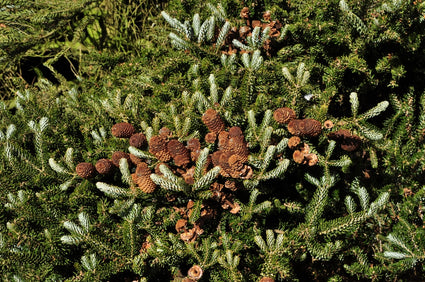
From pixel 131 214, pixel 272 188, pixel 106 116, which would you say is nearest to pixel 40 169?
pixel 106 116

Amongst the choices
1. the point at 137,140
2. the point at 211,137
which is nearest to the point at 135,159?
the point at 137,140

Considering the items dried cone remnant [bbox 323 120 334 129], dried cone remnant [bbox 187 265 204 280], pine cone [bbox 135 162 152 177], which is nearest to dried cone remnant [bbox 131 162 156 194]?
pine cone [bbox 135 162 152 177]

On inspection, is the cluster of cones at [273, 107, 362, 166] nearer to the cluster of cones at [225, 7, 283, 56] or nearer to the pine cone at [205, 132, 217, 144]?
the pine cone at [205, 132, 217, 144]

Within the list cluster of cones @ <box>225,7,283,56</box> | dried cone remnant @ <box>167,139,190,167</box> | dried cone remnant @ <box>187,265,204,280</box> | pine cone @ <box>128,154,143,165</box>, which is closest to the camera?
dried cone remnant @ <box>187,265,204,280</box>

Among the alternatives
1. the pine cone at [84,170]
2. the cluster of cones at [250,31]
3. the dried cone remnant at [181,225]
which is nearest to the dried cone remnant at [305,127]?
the dried cone remnant at [181,225]

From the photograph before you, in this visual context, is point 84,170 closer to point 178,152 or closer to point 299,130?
point 178,152

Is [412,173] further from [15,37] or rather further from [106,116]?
[15,37]
